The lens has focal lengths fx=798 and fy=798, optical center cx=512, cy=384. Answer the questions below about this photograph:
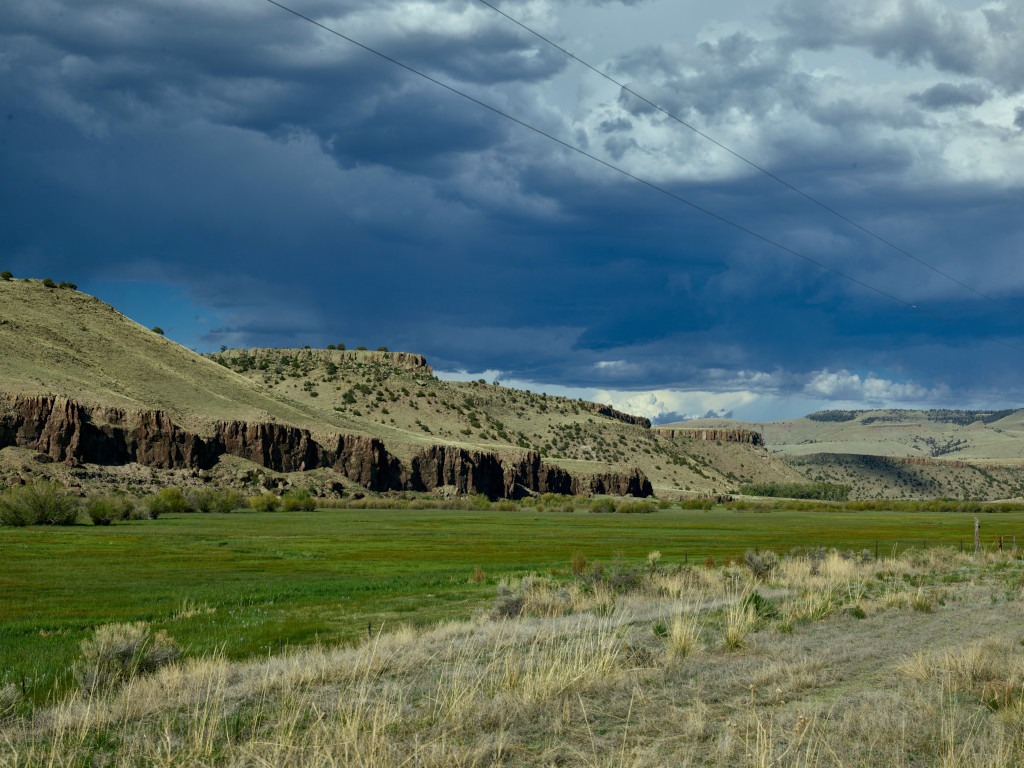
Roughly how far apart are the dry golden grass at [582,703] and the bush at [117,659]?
375 millimetres

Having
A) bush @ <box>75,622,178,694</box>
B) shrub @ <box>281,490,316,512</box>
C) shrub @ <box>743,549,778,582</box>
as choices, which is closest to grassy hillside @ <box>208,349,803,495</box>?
shrub @ <box>281,490,316,512</box>

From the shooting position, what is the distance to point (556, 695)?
38.5ft

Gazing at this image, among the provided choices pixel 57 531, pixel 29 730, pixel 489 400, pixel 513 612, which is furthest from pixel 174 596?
pixel 489 400

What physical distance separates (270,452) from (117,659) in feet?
279

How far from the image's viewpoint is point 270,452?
9506 cm

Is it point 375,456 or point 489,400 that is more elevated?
point 489,400

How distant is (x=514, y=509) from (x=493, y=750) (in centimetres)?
9077

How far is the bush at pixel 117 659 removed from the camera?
12430 millimetres

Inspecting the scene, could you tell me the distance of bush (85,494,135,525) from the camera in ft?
180

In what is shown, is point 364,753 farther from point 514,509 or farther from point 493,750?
point 514,509

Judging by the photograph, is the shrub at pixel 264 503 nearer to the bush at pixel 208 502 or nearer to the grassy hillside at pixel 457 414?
the bush at pixel 208 502

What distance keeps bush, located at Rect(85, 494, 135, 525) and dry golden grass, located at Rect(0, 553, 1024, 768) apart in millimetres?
45173

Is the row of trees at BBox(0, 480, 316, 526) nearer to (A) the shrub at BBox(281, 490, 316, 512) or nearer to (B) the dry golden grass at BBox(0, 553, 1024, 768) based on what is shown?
(A) the shrub at BBox(281, 490, 316, 512)

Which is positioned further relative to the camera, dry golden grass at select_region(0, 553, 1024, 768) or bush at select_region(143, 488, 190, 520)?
bush at select_region(143, 488, 190, 520)
